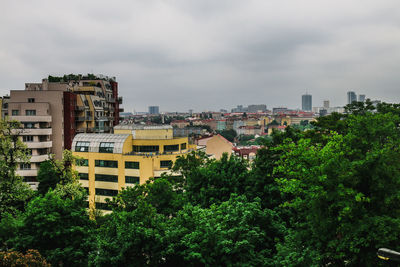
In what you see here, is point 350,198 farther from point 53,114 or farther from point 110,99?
point 110,99

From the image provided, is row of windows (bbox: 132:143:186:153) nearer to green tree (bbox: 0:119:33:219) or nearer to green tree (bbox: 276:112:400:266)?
green tree (bbox: 0:119:33:219)

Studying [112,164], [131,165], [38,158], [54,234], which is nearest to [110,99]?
[38,158]

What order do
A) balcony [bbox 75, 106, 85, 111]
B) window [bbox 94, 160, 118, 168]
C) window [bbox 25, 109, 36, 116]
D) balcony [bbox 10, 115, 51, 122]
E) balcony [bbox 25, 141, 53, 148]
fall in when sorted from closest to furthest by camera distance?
window [bbox 94, 160, 118, 168]
balcony [bbox 10, 115, 51, 122]
balcony [bbox 25, 141, 53, 148]
window [bbox 25, 109, 36, 116]
balcony [bbox 75, 106, 85, 111]

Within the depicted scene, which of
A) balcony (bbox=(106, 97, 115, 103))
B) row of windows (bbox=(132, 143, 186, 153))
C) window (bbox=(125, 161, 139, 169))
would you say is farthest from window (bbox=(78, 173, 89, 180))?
balcony (bbox=(106, 97, 115, 103))

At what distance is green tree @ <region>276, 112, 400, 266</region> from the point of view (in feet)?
45.6

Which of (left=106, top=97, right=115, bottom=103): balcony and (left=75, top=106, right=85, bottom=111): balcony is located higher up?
(left=106, top=97, right=115, bottom=103): balcony

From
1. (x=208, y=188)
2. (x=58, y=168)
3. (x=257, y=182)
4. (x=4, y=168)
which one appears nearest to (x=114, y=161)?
(x=58, y=168)

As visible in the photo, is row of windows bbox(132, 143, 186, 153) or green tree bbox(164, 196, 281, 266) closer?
green tree bbox(164, 196, 281, 266)

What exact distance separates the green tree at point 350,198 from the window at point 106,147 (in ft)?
102

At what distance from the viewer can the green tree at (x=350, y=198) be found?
45.6 feet

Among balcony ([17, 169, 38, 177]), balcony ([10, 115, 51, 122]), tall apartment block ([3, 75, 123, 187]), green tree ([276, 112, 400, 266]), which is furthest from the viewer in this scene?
tall apartment block ([3, 75, 123, 187])

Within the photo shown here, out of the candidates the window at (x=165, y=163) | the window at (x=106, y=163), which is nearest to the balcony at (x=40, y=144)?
the window at (x=106, y=163)

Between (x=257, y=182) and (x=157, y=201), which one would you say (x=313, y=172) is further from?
(x=157, y=201)

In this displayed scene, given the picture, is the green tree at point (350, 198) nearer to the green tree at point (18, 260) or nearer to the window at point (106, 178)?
the green tree at point (18, 260)
